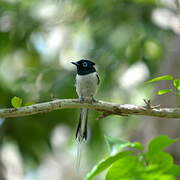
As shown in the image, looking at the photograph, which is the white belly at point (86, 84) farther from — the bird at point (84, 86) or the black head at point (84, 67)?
the black head at point (84, 67)

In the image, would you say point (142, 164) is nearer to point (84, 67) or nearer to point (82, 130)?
point (82, 130)

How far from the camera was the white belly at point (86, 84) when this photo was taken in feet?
16.1

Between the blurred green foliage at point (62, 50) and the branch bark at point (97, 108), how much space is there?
4.21m

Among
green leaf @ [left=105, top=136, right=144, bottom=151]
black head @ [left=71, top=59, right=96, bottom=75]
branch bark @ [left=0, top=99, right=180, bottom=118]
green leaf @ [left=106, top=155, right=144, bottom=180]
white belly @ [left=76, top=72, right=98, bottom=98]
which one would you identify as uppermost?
black head @ [left=71, top=59, right=96, bottom=75]

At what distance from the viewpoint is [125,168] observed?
56.6 inches

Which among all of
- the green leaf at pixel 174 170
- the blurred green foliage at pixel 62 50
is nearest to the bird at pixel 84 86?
the blurred green foliage at pixel 62 50

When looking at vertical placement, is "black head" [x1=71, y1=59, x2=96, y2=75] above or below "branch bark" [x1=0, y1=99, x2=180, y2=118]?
above

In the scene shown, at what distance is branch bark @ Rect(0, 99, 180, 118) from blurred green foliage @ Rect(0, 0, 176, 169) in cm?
421

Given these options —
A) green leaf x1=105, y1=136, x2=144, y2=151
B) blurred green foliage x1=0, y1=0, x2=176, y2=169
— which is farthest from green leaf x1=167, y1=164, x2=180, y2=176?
blurred green foliage x1=0, y1=0, x2=176, y2=169

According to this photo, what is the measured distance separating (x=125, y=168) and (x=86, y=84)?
11.8ft

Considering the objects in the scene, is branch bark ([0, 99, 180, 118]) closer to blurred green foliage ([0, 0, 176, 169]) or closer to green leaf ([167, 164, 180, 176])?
green leaf ([167, 164, 180, 176])

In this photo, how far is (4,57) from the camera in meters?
9.25

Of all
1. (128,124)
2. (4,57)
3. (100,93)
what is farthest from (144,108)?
(4,57)

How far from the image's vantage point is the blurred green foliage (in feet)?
25.2
